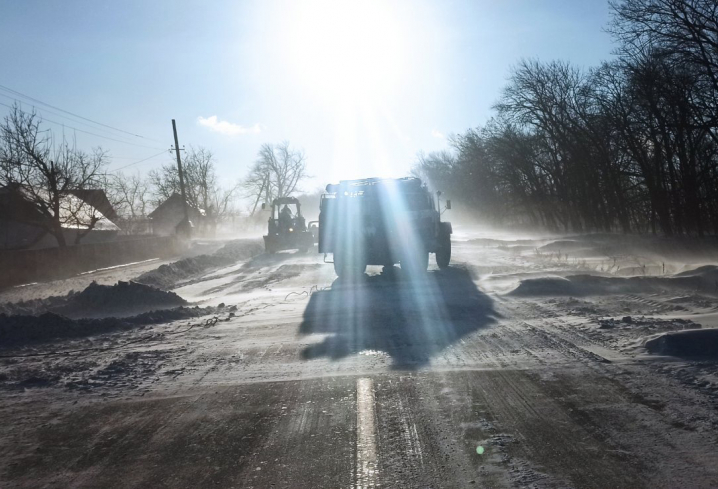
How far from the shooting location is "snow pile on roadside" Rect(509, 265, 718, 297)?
13516 millimetres

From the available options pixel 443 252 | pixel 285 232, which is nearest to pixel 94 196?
pixel 285 232

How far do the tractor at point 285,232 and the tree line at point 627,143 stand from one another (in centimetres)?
1774

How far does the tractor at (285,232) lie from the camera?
37.8 metres

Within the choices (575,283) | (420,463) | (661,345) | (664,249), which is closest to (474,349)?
(661,345)

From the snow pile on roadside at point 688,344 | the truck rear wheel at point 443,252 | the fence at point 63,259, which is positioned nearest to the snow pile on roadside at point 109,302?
the truck rear wheel at point 443,252

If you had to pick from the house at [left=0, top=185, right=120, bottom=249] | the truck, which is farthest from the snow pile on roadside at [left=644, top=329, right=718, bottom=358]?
the house at [left=0, top=185, right=120, bottom=249]

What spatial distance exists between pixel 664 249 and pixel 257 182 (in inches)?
3526

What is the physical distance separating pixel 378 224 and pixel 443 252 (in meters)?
2.68

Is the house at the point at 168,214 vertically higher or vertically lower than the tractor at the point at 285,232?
higher

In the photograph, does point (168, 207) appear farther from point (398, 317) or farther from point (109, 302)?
point (398, 317)

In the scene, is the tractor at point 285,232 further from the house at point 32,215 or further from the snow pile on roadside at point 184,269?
the house at point 32,215

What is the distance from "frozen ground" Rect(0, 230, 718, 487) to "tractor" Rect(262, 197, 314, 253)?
24.9 meters

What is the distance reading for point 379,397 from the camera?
6.29 metres

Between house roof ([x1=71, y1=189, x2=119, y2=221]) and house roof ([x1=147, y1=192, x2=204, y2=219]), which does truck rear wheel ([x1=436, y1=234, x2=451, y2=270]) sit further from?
house roof ([x1=147, y1=192, x2=204, y2=219])
